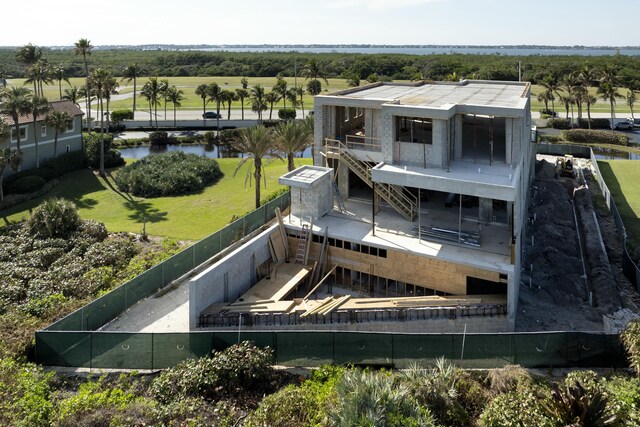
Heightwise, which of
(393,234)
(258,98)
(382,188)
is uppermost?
(258,98)

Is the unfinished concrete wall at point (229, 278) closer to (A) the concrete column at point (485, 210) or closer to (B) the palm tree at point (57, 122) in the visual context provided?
(A) the concrete column at point (485, 210)

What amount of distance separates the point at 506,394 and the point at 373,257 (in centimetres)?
1106

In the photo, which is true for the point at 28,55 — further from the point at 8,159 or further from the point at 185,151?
the point at 8,159

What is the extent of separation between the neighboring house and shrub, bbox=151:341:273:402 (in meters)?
36.3

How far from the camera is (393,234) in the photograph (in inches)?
1057

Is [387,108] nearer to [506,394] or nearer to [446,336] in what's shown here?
[446,336]

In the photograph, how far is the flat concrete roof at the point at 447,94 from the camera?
29.0m

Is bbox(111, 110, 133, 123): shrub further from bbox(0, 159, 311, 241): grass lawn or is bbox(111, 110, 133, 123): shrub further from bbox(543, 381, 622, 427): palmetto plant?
bbox(543, 381, 622, 427): palmetto plant

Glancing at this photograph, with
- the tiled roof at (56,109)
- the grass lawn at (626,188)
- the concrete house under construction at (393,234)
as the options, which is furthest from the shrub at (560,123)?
the tiled roof at (56,109)

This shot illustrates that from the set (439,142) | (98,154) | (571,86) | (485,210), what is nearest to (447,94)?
(439,142)

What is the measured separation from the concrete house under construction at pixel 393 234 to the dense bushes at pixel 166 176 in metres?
18.3

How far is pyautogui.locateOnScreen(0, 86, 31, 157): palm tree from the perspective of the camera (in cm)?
4496

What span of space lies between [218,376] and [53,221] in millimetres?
22107

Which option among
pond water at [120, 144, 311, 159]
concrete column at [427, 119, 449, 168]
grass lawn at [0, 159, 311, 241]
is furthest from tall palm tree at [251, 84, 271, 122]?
concrete column at [427, 119, 449, 168]
